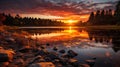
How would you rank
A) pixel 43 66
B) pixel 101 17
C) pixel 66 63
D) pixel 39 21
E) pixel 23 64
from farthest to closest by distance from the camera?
1. pixel 39 21
2. pixel 101 17
3. pixel 66 63
4. pixel 23 64
5. pixel 43 66

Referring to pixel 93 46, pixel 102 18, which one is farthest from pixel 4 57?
pixel 102 18

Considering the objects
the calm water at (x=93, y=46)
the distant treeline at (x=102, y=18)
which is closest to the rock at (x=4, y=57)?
the calm water at (x=93, y=46)

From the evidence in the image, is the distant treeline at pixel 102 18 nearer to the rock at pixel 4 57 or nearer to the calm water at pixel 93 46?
the calm water at pixel 93 46

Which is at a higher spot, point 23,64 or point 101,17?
point 101,17

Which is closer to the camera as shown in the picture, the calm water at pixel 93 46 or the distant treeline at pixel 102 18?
the calm water at pixel 93 46

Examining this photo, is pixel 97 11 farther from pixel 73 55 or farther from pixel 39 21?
pixel 73 55

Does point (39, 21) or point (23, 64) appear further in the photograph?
point (39, 21)

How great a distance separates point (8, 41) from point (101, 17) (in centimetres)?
9433

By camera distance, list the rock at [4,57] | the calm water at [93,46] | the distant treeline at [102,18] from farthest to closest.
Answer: the distant treeline at [102,18]
the calm water at [93,46]
the rock at [4,57]

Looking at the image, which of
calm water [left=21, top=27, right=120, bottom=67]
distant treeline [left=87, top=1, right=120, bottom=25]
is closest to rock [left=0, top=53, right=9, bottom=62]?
calm water [left=21, top=27, right=120, bottom=67]

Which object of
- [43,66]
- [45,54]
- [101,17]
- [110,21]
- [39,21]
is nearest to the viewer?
[43,66]

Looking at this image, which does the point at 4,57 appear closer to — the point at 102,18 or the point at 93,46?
the point at 93,46

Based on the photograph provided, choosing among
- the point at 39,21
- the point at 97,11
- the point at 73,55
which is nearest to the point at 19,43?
the point at 73,55

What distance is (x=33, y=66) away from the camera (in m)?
9.05
